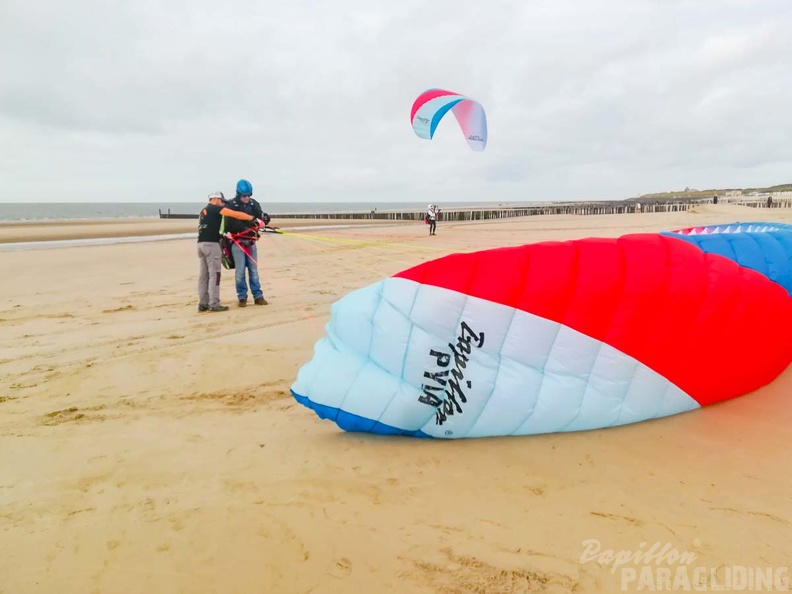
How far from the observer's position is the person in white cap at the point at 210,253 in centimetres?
630

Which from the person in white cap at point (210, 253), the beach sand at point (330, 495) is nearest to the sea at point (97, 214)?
the person in white cap at point (210, 253)

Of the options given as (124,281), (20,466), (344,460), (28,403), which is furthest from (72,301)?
(344,460)

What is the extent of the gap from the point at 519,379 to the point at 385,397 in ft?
2.60

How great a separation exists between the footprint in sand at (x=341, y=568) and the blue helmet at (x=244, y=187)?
18.1 feet

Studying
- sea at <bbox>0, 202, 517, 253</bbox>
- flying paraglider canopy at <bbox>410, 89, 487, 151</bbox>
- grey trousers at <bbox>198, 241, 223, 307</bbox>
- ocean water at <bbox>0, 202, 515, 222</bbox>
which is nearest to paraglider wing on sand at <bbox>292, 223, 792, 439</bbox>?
grey trousers at <bbox>198, 241, 223, 307</bbox>

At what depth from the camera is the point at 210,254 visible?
6.32 meters

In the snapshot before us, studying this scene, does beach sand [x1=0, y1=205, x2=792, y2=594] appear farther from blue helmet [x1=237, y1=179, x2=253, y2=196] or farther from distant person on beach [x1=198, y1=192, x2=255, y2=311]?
blue helmet [x1=237, y1=179, x2=253, y2=196]

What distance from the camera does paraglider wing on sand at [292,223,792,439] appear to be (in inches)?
106

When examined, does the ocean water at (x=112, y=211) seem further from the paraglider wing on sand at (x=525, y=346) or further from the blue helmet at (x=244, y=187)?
the paraglider wing on sand at (x=525, y=346)

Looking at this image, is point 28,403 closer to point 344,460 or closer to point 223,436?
point 223,436

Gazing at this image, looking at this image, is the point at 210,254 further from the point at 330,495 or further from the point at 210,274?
the point at 330,495

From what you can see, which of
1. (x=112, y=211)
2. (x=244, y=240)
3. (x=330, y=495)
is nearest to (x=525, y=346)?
(x=330, y=495)

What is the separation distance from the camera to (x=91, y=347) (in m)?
4.82

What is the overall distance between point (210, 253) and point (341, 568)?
5338 millimetres
